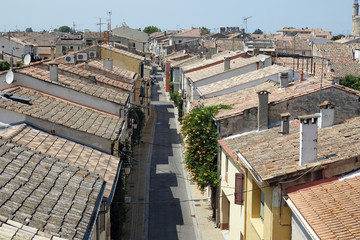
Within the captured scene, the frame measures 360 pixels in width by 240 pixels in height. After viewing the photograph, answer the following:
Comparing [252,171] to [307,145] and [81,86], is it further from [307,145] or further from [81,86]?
[81,86]

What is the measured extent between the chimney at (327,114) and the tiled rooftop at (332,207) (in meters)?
5.09

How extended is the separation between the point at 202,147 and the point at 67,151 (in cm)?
894

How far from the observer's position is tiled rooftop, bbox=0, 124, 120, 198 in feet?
59.9

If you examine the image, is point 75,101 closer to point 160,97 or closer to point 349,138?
point 349,138

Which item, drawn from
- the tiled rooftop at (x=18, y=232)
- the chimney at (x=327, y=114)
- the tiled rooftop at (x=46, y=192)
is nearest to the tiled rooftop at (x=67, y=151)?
the tiled rooftop at (x=46, y=192)

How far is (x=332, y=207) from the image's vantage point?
1332cm

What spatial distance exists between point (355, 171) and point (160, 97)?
59.9m

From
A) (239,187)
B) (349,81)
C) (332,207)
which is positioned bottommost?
(239,187)

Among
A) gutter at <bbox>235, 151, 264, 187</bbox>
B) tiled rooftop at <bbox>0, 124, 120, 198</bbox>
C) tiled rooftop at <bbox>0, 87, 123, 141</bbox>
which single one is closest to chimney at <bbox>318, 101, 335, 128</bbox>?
gutter at <bbox>235, 151, 264, 187</bbox>

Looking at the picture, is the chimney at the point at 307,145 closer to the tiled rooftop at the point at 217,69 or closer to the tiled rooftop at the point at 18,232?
the tiled rooftop at the point at 18,232

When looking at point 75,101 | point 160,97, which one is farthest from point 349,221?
point 160,97

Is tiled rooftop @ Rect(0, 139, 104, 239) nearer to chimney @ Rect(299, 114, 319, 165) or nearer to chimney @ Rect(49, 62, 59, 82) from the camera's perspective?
chimney @ Rect(299, 114, 319, 165)

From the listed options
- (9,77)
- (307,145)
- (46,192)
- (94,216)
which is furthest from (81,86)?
(307,145)

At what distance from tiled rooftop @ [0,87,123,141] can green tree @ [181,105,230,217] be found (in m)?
3.66
